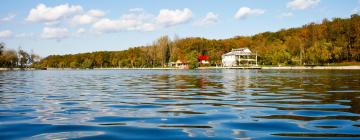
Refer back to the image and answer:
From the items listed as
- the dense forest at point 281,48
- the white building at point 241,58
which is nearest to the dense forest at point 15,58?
the dense forest at point 281,48

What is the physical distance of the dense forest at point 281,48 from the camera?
317 feet

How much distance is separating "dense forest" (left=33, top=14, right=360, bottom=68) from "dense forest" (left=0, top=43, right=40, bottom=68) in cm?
1208

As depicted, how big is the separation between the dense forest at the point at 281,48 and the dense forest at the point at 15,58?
12076 mm

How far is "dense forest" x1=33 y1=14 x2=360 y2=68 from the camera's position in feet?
317

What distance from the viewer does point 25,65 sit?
162m

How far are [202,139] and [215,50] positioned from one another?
138372 millimetres

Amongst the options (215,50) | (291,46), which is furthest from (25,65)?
(291,46)

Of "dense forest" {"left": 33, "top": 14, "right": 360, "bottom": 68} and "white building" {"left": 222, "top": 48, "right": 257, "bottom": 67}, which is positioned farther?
"white building" {"left": 222, "top": 48, "right": 257, "bottom": 67}

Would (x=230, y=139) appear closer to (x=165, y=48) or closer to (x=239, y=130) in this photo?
(x=239, y=130)

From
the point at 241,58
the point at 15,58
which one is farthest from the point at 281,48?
the point at 15,58

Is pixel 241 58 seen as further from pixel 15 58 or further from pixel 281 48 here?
pixel 15 58

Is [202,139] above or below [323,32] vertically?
below

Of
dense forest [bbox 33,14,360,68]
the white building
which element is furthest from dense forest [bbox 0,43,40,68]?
the white building

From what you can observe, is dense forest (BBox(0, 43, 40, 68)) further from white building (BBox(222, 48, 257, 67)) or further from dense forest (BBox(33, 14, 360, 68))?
white building (BBox(222, 48, 257, 67))
